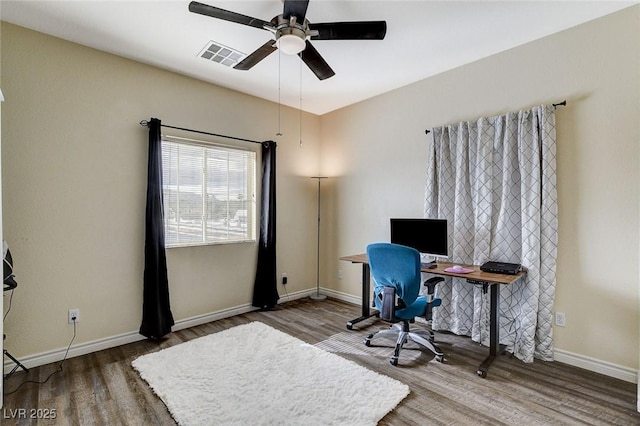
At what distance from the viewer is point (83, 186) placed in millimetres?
2871

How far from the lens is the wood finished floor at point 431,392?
2.01 metres

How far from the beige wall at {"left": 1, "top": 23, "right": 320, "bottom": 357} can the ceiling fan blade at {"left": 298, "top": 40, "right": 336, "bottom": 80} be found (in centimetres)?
167

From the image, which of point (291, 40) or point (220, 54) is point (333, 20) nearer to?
point (291, 40)

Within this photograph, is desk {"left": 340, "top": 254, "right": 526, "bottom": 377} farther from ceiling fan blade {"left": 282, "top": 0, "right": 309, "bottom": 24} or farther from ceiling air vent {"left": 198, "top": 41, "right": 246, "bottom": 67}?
ceiling air vent {"left": 198, "top": 41, "right": 246, "bottom": 67}

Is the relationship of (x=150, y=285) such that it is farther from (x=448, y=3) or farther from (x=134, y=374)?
(x=448, y=3)

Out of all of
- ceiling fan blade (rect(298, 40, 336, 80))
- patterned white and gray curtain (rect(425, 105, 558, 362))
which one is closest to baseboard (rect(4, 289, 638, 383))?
patterned white and gray curtain (rect(425, 105, 558, 362))

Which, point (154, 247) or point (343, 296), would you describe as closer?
point (154, 247)

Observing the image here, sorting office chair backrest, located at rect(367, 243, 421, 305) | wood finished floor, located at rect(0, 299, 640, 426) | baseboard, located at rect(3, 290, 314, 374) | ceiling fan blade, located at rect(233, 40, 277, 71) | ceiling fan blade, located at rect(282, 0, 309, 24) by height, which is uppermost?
ceiling fan blade, located at rect(282, 0, 309, 24)

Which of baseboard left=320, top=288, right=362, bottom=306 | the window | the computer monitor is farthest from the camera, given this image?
baseboard left=320, top=288, right=362, bottom=306

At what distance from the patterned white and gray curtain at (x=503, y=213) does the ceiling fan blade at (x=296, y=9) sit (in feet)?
6.62

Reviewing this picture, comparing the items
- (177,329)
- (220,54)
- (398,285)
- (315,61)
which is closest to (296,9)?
(315,61)

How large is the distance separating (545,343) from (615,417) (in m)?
0.74

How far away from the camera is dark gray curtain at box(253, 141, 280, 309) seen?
4.08 m

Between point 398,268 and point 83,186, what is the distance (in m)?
2.87
